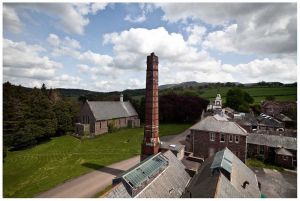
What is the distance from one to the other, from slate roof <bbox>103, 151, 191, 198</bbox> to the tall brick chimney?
4455 millimetres

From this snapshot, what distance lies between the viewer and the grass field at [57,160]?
72.2 feet

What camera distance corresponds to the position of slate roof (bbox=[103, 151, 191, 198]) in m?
12.6

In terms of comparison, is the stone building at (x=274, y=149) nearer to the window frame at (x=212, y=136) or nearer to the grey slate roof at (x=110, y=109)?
the window frame at (x=212, y=136)

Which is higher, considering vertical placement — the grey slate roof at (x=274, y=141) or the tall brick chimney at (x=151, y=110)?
the tall brick chimney at (x=151, y=110)

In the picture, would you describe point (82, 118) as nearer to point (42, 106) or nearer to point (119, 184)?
point (42, 106)

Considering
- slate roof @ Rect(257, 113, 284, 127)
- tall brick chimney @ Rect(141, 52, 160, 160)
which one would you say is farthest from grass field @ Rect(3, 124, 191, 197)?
slate roof @ Rect(257, 113, 284, 127)

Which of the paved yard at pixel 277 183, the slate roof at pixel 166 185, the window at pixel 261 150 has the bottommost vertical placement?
the paved yard at pixel 277 183

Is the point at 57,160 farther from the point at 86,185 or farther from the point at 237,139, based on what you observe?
the point at 237,139

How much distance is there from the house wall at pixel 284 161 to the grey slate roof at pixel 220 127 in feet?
18.0

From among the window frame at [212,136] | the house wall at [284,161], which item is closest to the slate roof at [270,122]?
the house wall at [284,161]

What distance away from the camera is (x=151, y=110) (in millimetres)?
24391

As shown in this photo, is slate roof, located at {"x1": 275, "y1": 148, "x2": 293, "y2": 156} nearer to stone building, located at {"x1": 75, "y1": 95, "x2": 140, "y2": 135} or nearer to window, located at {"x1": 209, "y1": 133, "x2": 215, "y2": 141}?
window, located at {"x1": 209, "y1": 133, "x2": 215, "y2": 141}

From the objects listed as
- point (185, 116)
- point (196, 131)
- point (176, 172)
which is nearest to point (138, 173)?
point (176, 172)

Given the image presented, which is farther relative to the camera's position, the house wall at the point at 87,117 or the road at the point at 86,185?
the house wall at the point at 87,117
